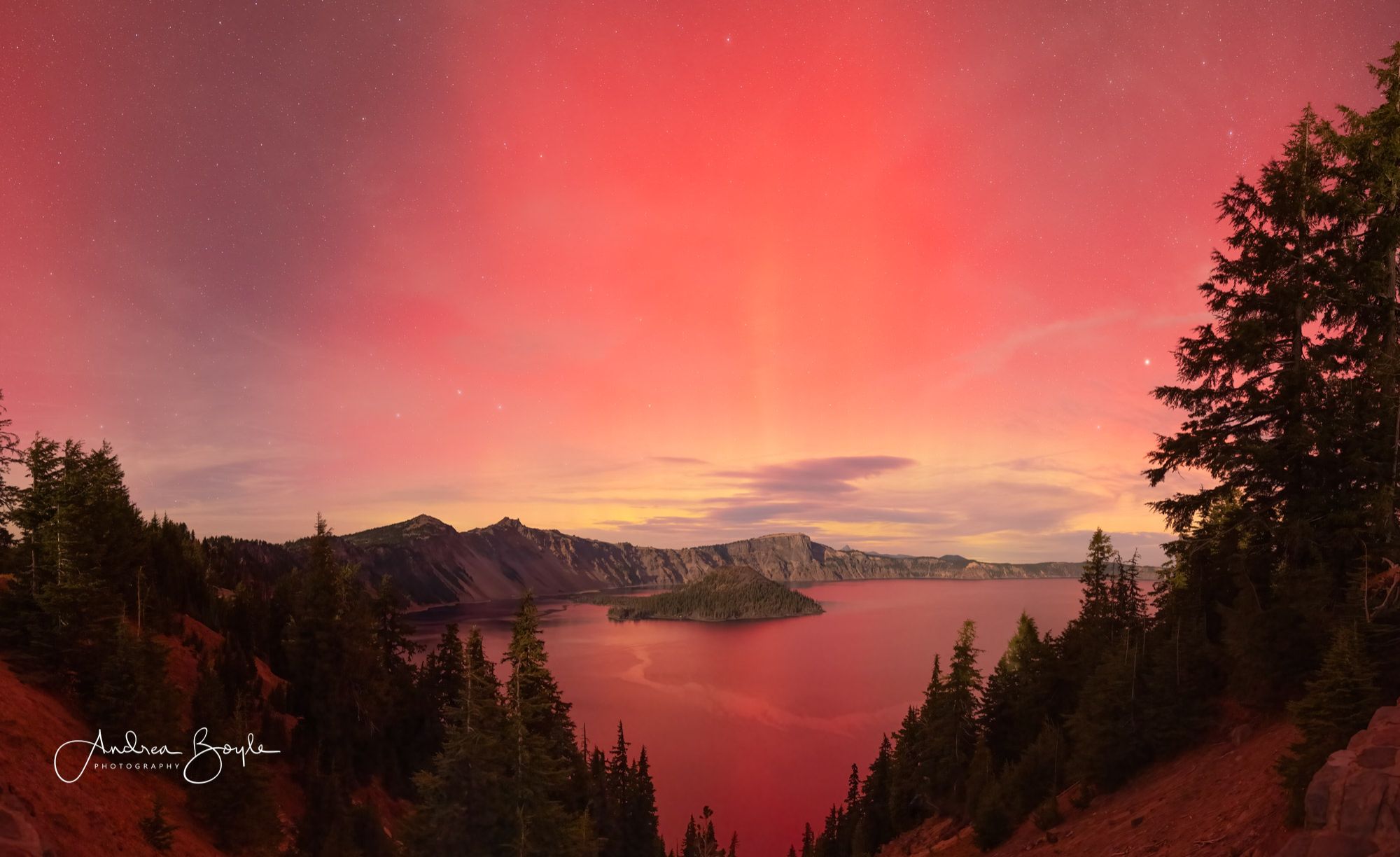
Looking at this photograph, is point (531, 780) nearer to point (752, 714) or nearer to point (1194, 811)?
point (1194, 811)

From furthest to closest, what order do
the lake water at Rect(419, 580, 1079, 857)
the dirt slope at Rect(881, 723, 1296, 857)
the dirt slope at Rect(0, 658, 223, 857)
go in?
1. the lake water at Rect(419, 580, 1079, 857)
2. the dirt slope at Rect(0, 658, 223, 857)
3. the dirt slope at Rect(881, 723, 1296, 857)

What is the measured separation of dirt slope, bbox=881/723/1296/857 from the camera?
12.9m

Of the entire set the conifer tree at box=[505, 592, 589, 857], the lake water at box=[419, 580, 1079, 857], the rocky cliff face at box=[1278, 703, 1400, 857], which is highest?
the rocky cliff face at box=[1278, 703, 1400, 857]

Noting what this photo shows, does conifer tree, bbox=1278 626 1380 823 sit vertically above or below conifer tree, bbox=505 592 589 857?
above

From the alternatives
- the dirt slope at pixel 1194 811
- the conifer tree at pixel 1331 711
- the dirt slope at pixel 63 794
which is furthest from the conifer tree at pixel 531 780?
the conifer tree at pixel 1331 711

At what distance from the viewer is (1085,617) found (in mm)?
40906

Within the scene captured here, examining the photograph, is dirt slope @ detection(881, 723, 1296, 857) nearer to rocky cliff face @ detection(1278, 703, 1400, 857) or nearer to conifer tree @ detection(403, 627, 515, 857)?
rocky cliff face @ detection(1278, 703, 1400, 857)

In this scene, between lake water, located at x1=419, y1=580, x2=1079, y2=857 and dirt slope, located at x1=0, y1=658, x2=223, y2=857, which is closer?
dirt slope, located at x1=0, y1=658, x2=223, y2=857

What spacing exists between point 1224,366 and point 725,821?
255 ft

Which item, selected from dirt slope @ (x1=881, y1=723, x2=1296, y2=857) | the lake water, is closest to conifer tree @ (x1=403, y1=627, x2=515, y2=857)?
dirt slope @ (x1=881, y1=723, x2=1296, y2=857)

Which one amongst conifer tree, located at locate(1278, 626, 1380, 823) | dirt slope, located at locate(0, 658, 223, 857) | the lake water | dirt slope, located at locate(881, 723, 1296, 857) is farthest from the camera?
the lake water

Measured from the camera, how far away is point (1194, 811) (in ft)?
51.0

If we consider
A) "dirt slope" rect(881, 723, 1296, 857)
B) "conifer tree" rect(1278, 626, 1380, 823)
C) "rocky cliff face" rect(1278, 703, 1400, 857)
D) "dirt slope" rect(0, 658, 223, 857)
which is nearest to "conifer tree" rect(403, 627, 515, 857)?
"dirt slope" rect(0, 658, 223, 857)

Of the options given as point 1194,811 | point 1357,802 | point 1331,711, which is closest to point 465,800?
point 1194,811
